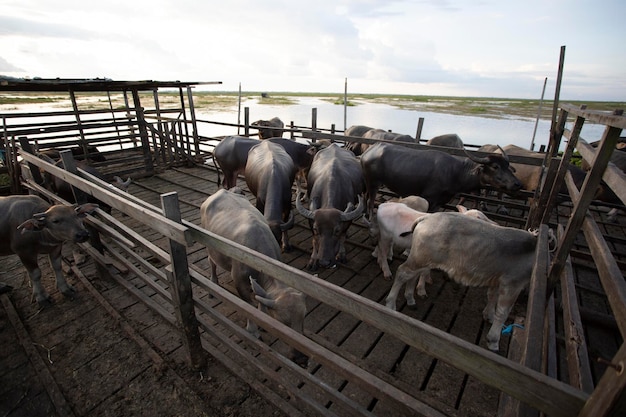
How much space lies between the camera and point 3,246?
3885 mm

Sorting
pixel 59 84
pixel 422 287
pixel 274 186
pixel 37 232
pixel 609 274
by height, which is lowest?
pixel 422 287

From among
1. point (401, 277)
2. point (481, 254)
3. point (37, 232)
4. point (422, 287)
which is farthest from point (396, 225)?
point (37, 232)

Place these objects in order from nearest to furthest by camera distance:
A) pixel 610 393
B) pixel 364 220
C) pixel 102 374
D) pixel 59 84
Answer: pixel 610 393
pixel 102 374
pixel 364 220
pixel 59 84

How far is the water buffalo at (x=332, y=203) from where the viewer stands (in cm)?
453

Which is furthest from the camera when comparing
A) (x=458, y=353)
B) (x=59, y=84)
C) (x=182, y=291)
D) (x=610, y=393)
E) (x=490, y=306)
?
(x=59, y=84)

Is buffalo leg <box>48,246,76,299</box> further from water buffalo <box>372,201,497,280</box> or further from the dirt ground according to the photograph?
water buffalo <box>372,201,497,280</box>

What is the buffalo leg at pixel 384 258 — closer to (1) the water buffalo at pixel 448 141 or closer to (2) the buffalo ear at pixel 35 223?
(2) the buffalo ear at pixel 35 223

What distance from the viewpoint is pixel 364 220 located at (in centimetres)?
484

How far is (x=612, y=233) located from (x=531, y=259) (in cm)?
526

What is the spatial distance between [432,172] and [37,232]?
6.65 m

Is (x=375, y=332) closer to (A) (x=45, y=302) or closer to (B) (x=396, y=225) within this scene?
(B) (x=396, y=225)

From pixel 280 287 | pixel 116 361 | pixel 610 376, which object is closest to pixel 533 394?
pixel 610 376

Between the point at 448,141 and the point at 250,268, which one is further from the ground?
the point at 448,141

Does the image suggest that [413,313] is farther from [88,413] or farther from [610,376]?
[88,413]
